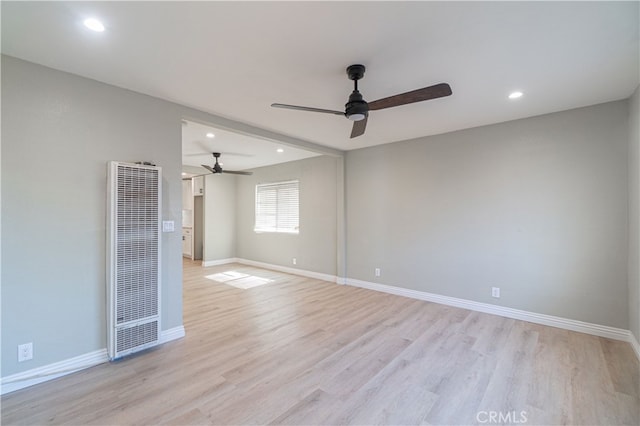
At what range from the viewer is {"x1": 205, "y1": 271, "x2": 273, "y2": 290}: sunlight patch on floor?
5383 millimetres

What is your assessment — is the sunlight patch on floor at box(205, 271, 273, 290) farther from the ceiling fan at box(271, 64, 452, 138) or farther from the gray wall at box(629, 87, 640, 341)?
the gray wall at box(629, 87, 640, 341)

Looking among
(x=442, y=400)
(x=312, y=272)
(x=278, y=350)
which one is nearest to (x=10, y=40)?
(x=278, y=350)

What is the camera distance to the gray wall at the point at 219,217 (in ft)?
24.0

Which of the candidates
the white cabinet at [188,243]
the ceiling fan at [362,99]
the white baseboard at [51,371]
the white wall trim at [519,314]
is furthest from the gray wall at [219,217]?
the ceiling fan at [362,99]

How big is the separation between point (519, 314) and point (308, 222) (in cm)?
399

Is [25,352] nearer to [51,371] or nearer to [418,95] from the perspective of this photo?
[51,371]

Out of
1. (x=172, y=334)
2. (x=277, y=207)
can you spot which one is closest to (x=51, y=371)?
(x=172, y=334)

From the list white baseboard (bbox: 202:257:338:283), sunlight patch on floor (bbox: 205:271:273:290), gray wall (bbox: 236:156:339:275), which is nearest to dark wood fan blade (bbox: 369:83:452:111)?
gray wall (bbox: 236:156:339:275)

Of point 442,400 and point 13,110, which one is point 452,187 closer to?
point 442,400

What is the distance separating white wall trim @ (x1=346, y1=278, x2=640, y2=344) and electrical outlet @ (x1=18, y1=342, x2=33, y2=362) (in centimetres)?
433

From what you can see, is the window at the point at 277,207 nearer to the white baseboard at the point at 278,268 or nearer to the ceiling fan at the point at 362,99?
the white baseboard at the point at 278,268

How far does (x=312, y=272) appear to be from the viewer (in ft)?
19.9

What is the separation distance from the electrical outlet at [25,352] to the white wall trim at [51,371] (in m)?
0.11

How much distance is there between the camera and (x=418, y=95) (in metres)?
2.27
